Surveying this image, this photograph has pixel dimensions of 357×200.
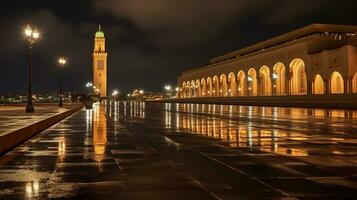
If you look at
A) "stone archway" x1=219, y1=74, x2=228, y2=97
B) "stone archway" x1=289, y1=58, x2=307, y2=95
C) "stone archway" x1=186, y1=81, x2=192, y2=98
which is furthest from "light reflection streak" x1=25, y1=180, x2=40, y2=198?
"stone archway" x1=186, y1=81, x2=192, y2=98

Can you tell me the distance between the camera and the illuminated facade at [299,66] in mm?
71375

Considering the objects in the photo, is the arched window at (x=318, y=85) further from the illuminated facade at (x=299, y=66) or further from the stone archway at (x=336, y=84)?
the stone archway at (x=336, y=84)

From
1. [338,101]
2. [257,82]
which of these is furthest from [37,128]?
[257,82]

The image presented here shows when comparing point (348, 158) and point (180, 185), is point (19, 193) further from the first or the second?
point (348, 158)

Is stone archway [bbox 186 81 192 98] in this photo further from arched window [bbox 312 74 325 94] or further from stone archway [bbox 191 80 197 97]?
arched window [bbox 312 74 325 94]

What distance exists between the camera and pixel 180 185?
29.2 feet

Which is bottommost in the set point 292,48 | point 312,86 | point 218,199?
point 218,199

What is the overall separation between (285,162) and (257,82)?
94.2 metres

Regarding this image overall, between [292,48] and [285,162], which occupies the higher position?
[292,48]

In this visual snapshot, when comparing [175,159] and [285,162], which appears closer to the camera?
[285,162]

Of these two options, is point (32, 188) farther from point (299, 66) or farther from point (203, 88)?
point (203, 88)

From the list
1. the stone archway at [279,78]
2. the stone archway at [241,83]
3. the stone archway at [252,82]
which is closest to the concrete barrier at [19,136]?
the stone archway at [279,78]

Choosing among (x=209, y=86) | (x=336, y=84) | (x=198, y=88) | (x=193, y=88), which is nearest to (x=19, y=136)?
(x=336, y=84)

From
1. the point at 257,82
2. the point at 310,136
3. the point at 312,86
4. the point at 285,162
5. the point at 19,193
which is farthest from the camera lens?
the point at 257,82
